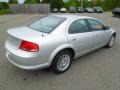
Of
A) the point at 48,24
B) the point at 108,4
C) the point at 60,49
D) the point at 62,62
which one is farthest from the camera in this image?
the point at 108,4

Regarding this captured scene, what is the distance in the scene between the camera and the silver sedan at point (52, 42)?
3.31 meters

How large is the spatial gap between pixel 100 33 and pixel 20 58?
300cm

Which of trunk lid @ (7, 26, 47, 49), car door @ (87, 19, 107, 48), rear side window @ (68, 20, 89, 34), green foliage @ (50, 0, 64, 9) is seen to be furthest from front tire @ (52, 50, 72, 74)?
green foliage @ (50, 0, 64, 9)

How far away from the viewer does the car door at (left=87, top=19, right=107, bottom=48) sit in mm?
4800

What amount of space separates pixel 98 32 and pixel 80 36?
108 centimetres

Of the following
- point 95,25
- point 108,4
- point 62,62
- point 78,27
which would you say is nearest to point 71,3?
point 108,4

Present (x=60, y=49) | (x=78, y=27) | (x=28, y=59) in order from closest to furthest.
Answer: (x=28, y=59) → (x=60, y=49) → (x=78, y=27)

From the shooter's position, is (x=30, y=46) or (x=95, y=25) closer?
(x=30, y=46)

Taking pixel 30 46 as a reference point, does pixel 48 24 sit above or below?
above

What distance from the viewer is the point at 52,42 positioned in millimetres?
3477

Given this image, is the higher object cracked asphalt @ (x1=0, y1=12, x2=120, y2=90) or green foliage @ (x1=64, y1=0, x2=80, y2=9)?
green foliage @ (x1=64, y1=0, x2=80, y2=9)

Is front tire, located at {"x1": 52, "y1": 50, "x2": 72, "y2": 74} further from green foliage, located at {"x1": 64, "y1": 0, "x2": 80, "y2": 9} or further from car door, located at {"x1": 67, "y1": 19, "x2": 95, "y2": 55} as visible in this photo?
green foliage, located at {"x1": 64, "y1": 0, "x2": 80, "y2": 9}

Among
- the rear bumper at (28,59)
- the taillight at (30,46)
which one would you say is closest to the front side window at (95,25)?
the rear bumper at (28,59)

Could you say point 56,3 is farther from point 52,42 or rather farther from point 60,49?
point 52,42
